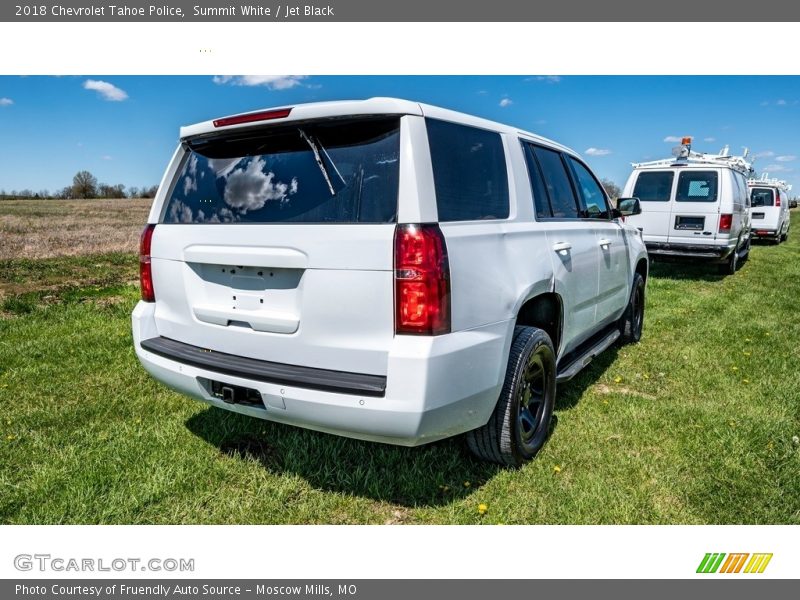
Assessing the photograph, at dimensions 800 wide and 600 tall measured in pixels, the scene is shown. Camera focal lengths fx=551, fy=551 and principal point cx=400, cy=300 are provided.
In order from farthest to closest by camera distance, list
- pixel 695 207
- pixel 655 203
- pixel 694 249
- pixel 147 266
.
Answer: pixel 655 203 → pixel 694 249 → pixel 695 207 → pixel 147 266

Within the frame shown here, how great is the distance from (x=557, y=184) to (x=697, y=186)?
8.22 metres

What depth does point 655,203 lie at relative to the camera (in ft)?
35.8

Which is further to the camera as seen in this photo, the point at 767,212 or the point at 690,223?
the point at 767,212

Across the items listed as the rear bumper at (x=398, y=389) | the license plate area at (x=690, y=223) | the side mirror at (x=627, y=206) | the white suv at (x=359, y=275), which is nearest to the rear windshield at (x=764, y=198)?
the license plate area at (x=690, y=223)

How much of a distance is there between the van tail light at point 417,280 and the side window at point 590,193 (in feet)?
8.35

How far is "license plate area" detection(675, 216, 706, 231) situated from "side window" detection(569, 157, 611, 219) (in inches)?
263

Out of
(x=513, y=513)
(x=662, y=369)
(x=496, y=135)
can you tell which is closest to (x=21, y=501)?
(x=513, y=513)

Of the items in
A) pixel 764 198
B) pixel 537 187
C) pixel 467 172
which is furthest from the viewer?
pixel 764 198

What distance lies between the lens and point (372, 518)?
2.79m

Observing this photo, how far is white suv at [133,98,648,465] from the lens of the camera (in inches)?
92.7

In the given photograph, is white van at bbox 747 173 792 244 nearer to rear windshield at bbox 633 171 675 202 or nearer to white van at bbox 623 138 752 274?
white van at bbox 623 138 752 274

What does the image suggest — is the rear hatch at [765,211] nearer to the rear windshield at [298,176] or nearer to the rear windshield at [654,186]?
the rear windshield at [654,186]

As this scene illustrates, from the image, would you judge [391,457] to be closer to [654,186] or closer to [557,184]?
[557,184]

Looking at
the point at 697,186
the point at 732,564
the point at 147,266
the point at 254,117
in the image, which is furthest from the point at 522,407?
the point at 697,186
